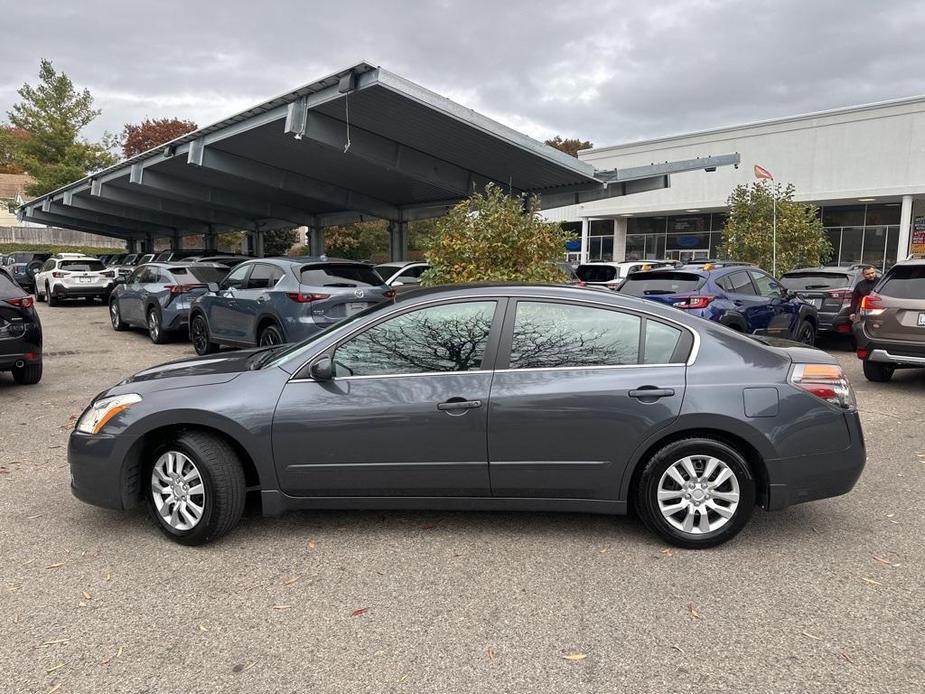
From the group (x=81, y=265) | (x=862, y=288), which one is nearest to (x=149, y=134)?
(x=81, y=265)

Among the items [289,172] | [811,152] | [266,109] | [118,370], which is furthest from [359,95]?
[811,152]

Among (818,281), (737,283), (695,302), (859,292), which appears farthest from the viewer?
(818,281)

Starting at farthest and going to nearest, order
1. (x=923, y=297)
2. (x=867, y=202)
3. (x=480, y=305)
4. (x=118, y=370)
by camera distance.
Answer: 1. (x=867, y=202)
2. (x=118, y=370)
3. (x=923, y=297)
4. (x=480, y=305)

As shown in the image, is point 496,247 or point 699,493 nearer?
point 699,493

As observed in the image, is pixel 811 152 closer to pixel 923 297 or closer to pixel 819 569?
pixel 923 297

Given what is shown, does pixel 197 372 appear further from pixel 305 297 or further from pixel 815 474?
pixel 305 297

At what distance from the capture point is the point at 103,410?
3939 mm

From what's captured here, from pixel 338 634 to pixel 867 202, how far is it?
1194 inches

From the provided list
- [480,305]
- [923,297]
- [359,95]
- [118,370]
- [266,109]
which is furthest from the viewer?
[266,109]

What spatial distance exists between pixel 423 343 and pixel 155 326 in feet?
33.7

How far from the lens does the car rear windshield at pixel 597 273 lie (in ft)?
50.9

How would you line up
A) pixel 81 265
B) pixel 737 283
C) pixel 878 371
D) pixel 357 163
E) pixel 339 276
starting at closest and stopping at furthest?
pixel 878 371, pixel 339 276, pixel 737 283, pixel 357 163, pixel 81 265

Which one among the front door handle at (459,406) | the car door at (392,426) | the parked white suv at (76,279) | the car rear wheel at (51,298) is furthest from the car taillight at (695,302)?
the car rear wheel at (51,298)

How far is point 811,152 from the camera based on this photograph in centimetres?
2777
